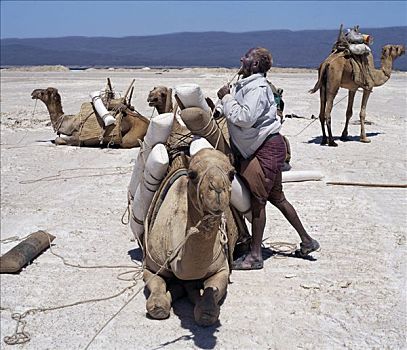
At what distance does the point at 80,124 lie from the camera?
13.8 meters

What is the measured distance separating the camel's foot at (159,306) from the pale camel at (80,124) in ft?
26.7

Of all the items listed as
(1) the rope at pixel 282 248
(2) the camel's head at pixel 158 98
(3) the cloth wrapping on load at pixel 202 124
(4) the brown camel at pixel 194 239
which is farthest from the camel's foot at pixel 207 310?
(2) the camel's head at pixel 158 98

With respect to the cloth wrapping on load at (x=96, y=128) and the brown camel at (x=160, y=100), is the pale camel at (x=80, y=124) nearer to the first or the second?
the cloth wrapping on load at (x=96, y=128)

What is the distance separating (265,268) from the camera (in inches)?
264

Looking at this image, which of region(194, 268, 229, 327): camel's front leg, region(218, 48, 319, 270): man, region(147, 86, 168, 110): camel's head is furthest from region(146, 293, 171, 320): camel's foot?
region(147, 86, 168, 110): camel's head

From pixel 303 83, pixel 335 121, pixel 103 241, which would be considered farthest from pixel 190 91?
pixel 303 83

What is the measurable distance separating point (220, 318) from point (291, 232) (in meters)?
2.70

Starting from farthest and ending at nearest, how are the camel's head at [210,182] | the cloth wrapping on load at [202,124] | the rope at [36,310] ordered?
the cloth wrapping on load at [202,124]
the rope at [36,310]
the camel's head at [210,182]

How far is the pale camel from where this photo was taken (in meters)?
13.4

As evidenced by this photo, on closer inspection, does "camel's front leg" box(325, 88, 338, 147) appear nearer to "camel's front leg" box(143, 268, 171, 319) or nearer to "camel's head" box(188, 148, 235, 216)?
"camel's front leg" box(143, 268, 171, 319)

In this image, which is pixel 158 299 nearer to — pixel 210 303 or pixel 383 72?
pixel 210 303

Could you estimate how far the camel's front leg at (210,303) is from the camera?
520 centimetres

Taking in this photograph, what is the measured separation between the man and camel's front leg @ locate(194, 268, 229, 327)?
114cm

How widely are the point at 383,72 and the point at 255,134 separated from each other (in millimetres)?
9223
